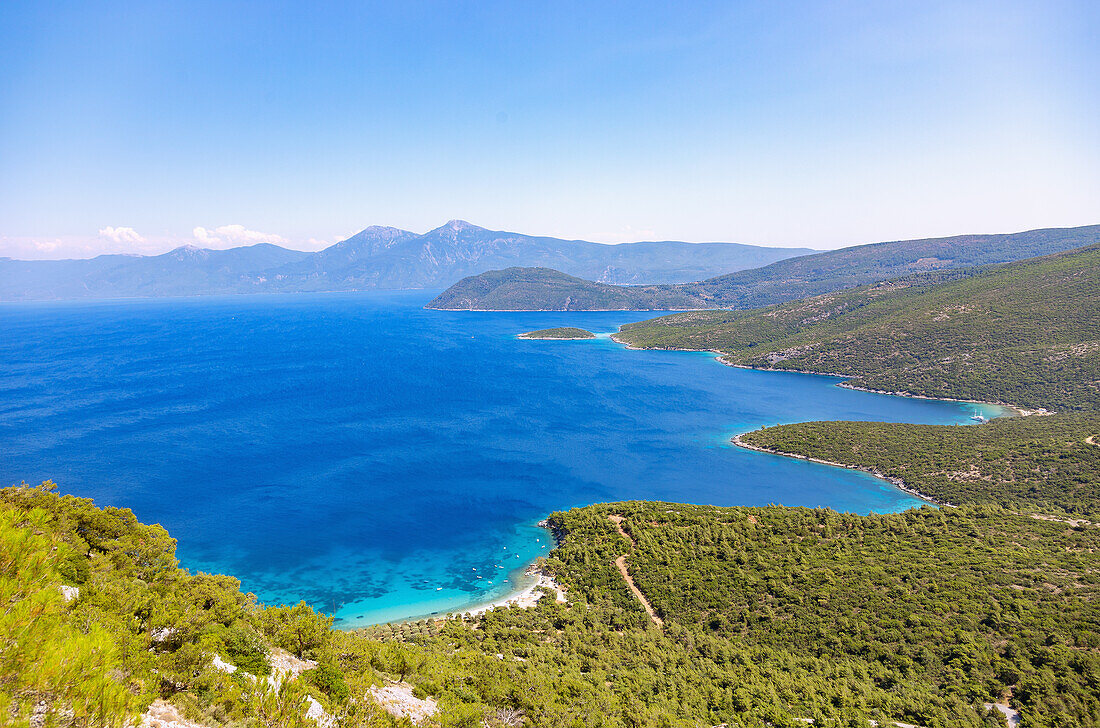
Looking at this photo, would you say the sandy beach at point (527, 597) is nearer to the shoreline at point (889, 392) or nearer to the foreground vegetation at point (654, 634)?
the foreground vegetation at point (654, 634)

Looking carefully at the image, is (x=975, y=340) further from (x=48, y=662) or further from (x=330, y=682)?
(x=48, y=662)

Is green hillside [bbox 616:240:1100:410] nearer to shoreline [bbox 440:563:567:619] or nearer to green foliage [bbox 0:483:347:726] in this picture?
shoreline [bbox 440:563:567:619]

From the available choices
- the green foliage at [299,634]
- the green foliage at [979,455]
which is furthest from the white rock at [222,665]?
the green foliage at [979,455]

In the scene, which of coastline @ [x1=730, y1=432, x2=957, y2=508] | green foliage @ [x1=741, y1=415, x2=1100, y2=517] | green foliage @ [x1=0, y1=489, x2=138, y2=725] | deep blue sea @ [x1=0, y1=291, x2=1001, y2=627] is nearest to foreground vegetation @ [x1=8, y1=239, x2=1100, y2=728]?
green foliage @ [x1=0, y1=489, x2=138, y2=725]

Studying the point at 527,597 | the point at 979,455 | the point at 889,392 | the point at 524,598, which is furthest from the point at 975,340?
the point at 524,598

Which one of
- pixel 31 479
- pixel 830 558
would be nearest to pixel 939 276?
pixel 830 558
